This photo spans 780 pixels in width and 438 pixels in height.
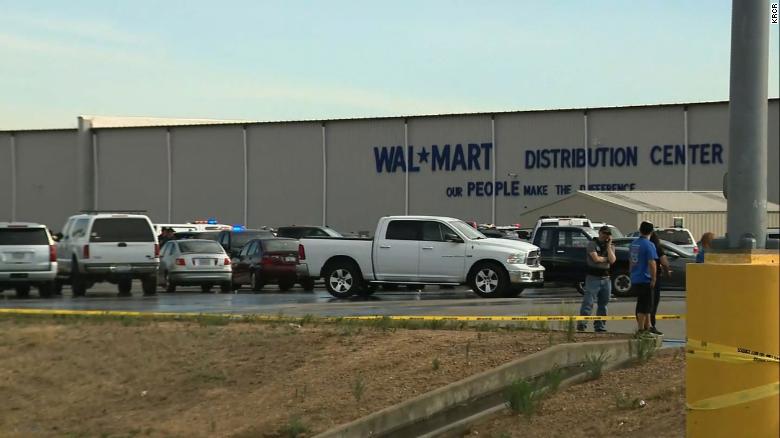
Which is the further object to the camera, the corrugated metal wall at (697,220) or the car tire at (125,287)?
the corrugated metal wall at (697,220)

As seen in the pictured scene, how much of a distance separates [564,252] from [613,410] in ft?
59.3

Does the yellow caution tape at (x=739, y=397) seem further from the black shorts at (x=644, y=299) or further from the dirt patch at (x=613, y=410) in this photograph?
the black shorts at (x=644, y=299)

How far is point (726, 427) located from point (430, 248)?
64.6 ft

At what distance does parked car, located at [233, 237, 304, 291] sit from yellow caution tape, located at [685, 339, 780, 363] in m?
24.8

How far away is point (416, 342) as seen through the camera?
1381 centimetres

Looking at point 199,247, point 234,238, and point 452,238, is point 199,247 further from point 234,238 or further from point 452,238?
point 452,238

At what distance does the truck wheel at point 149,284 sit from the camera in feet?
94.7

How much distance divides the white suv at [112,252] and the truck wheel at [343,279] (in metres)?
4.91

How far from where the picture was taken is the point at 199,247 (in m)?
31.4

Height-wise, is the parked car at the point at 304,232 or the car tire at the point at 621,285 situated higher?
the parked car at the point at 304,232

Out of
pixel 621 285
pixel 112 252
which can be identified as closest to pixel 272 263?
pixel 112 252

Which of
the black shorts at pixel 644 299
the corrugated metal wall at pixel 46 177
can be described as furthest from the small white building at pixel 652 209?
the corrugated metal wall at pixel 46 177

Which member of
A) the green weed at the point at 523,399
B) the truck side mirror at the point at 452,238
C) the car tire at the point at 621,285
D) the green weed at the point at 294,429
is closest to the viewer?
the green weed at the point at 523,399

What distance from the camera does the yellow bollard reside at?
629cm
